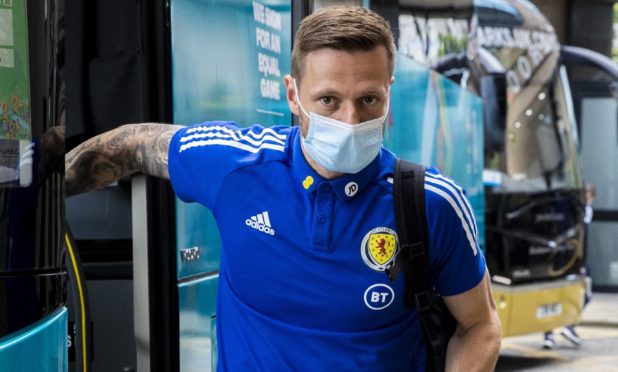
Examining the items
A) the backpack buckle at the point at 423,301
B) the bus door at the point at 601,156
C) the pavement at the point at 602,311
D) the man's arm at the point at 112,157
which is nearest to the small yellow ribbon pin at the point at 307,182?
the backpack buckle at the point at 423,301

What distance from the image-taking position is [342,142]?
8.24ft

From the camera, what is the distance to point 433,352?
2611 millimetres

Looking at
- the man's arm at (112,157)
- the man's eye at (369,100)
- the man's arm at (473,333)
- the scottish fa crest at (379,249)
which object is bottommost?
the man's arm at (473,333)

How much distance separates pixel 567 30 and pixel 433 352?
17200 mm

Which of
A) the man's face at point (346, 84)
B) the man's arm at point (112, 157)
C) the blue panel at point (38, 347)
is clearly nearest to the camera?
the blue panel at point (38, 347)

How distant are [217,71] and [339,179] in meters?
1.39

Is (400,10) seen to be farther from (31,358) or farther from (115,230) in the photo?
(31,358)

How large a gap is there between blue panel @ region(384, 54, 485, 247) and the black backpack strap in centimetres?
402

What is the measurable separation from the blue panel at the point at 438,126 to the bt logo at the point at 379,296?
4038 mm

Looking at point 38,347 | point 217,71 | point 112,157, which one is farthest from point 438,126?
point 38,347

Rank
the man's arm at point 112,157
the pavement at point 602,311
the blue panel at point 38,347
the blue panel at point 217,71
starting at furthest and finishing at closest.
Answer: the pavement at point 602,311
the blue panel at point 217,71
the man's arm at point 112,157
the blue panel at point 38,347

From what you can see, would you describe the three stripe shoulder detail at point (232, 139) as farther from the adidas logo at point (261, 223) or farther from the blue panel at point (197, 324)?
the blue panel at point (197, 324)

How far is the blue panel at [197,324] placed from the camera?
364cm

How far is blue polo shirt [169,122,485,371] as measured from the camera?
8.25ft
